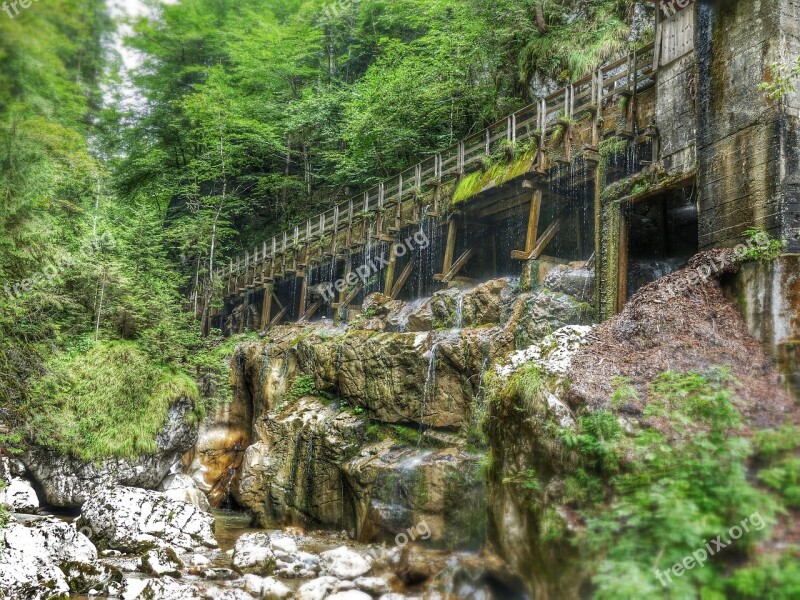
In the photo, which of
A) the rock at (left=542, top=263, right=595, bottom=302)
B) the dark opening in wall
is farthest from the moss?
the dark opening in wall

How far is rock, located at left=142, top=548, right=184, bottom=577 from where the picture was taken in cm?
994

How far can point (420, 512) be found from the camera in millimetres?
11047

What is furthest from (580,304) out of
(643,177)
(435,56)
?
(435,56)

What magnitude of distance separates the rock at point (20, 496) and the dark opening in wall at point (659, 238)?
487 inches

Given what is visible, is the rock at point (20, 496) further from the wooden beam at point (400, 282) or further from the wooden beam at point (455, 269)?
the wooden beam at point (400, 282)

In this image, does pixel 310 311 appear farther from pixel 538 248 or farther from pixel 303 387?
pixel 538 248

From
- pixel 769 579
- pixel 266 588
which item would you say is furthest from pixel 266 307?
pixel 769 579

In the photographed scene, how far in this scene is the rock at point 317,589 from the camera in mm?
8742

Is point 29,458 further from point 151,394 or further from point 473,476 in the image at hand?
point 473,476

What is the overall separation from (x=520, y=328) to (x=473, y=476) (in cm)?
278

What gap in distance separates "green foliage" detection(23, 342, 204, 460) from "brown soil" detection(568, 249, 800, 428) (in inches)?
389

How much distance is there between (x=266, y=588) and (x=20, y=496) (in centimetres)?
690

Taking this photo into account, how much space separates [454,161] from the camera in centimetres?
1877
